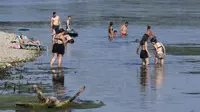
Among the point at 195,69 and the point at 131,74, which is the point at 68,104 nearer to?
the point at 131,74

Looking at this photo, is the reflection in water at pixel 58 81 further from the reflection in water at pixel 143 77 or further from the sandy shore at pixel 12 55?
the reflection in water at pixel 143 77

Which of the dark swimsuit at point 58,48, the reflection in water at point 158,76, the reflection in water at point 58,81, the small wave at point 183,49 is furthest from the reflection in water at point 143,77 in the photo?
the small wave at point 183,49

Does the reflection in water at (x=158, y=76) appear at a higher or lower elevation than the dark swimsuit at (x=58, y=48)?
lower

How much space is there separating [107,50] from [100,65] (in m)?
8.47

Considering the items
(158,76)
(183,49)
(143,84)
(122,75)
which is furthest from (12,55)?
(143,84)

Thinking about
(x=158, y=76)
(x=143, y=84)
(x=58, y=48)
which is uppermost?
(x=58, y=48)

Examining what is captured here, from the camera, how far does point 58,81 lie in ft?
85.5

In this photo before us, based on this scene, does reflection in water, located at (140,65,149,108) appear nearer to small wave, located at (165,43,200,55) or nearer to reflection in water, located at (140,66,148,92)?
reflection in water, located at (140,66,148,92)

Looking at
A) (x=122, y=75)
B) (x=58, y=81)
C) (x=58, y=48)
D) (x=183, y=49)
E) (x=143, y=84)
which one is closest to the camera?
(x=143, y=84)

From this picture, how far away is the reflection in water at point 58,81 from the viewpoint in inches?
912

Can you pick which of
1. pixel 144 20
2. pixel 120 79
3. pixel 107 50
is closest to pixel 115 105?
pixel 120 79

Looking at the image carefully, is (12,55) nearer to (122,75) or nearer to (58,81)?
(122,75)

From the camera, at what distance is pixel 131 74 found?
93.6 feet

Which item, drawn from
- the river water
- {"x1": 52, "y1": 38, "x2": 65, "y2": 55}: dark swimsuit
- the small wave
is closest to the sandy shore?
the river water
